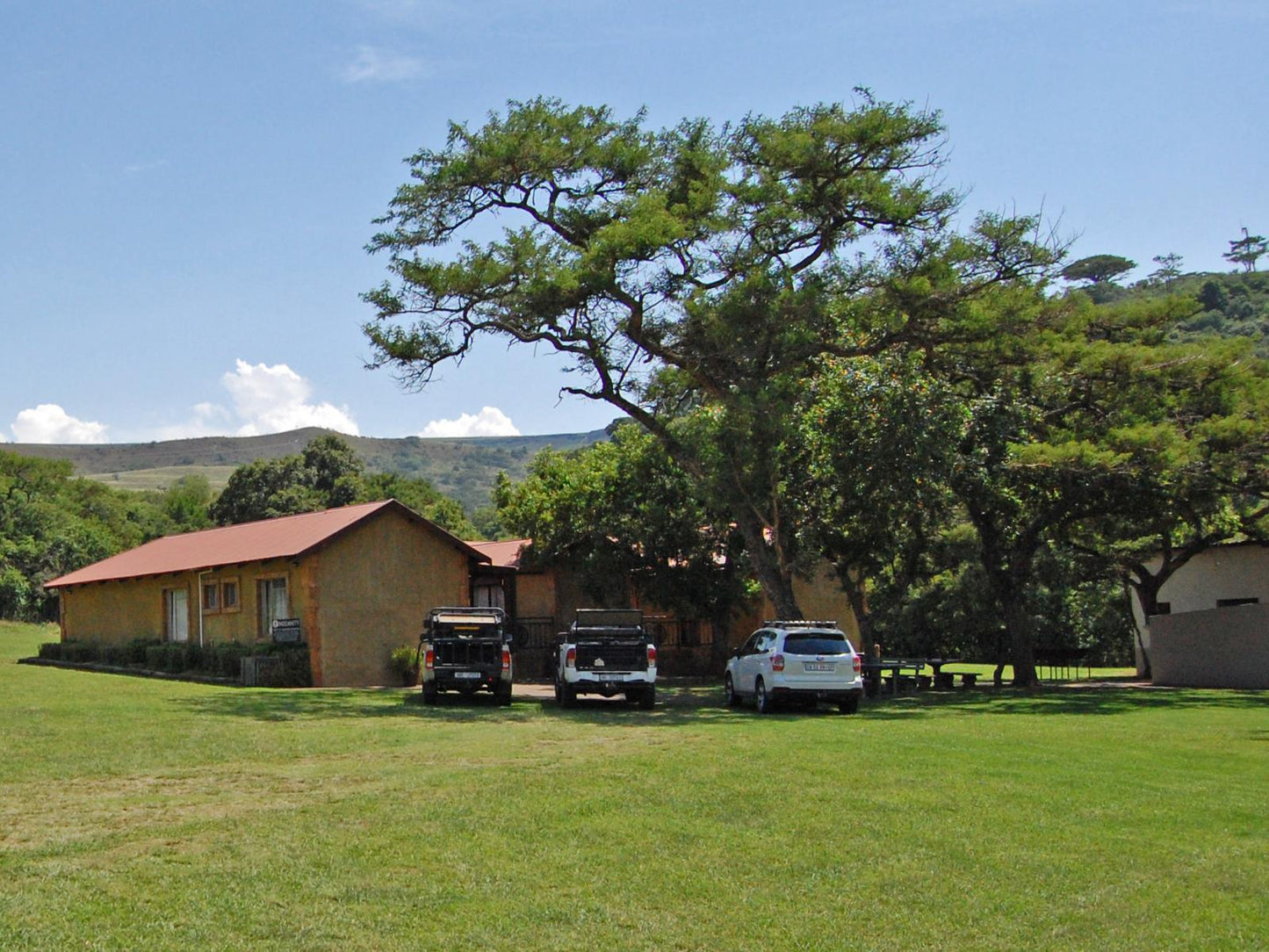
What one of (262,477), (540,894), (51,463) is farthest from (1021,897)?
(51,463)

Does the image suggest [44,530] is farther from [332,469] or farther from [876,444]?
[876,444]

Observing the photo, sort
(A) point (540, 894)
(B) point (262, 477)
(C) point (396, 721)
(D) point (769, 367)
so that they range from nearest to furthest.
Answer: (A) point (540, 894) < (C) point (396, 721) < (D) point (769, 367) < (B) point (262, 477)

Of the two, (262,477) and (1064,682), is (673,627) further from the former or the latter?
(262,477)

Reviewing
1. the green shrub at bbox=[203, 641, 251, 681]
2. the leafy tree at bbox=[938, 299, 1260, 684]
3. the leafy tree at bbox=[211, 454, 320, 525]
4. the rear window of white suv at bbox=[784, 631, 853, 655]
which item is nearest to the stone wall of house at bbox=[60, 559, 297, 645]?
the green shrub at bbox=[203, 641, 251, 681]

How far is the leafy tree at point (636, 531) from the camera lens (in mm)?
35188

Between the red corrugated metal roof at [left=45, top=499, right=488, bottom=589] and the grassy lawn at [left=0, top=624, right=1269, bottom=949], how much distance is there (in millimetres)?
13195

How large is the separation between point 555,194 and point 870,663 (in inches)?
512

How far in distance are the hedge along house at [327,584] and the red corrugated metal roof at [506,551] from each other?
2048 millimetres

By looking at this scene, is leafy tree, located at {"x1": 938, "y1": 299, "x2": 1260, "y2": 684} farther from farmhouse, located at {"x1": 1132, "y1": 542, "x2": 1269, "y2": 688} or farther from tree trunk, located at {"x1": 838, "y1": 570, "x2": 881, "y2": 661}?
farmhouse, located at {"x1": 1132, "y1": 542, "x2": 1269, "y2": 688}

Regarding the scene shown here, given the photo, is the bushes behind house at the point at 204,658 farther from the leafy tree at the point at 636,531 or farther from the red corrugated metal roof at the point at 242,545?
the leafy tree at the point at 636,531

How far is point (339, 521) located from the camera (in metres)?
31.8

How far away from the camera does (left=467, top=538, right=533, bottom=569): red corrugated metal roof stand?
3738cm

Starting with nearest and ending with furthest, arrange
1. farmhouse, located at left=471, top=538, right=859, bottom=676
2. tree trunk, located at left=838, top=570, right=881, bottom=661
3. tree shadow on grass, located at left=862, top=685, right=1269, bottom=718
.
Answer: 1. tree shadow on grass, located at left=862, top=685, right=1269, bottom=718
2. tree trunk, located at left=838, top=570, right=881, bottom=661
3. farmhouse, located at left=471, top=538, right=859, bottom=676

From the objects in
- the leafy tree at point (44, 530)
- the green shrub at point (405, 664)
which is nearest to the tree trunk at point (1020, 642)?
the green shrub at point (405, 664)
